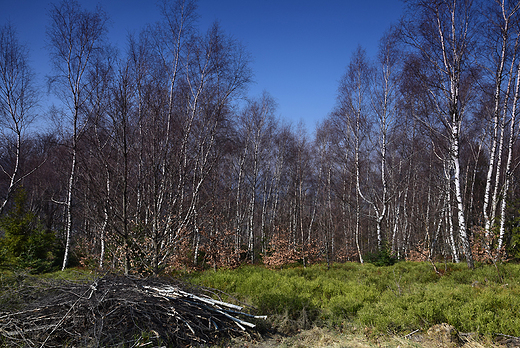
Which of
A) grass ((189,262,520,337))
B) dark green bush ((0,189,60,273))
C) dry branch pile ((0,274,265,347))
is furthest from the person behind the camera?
dark green bush ((0,189,60,273))

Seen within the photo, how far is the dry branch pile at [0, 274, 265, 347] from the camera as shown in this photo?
146 inches

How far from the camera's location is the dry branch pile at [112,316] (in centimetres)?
371

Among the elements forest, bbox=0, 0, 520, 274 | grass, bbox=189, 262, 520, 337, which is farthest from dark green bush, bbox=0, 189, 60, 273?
grass, bbox=189, 262, 520, 337

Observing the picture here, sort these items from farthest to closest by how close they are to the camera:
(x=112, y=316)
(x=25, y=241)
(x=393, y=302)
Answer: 1. (x=25, y=241)
2. (x=393, y=302)
3. (x=112, y=316)

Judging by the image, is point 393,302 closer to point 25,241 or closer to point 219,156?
point 219,156

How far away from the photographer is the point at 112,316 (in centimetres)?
395

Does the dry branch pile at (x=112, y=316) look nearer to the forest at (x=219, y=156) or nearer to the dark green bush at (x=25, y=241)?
the forest at (x=219, y=156)

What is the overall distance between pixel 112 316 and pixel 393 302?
4.41m

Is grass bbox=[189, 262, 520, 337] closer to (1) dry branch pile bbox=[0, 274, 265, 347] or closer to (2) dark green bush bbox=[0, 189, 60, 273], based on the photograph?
(1) dry branch pile bbox=[0, 274, 265, 347]

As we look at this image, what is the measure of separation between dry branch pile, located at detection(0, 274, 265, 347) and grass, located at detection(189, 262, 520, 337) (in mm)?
1267

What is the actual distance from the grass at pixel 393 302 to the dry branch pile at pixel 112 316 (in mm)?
1267

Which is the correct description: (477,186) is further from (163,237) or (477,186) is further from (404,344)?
(163,237)

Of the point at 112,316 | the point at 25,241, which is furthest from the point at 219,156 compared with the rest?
the point at 25,241

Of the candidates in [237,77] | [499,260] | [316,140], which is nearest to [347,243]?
[316,140]
